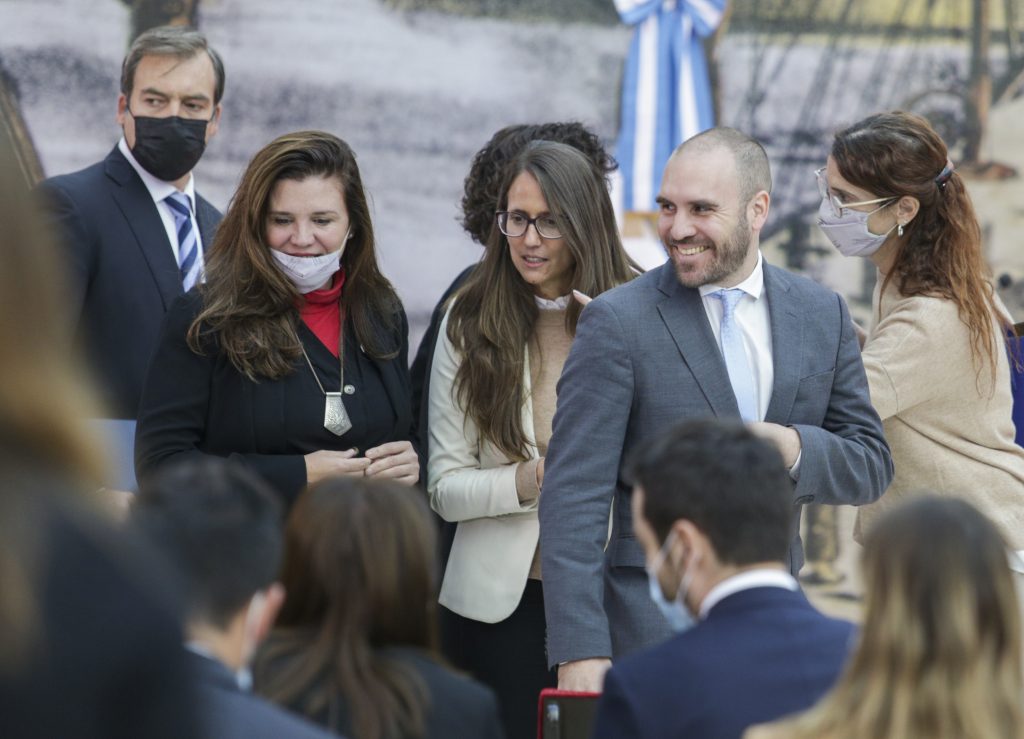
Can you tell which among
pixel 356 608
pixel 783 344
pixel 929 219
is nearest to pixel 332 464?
pixel 783 344

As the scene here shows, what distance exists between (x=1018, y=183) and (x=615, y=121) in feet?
5.39

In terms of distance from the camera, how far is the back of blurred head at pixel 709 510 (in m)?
2.17

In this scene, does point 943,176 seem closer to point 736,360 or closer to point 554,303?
point 736,360

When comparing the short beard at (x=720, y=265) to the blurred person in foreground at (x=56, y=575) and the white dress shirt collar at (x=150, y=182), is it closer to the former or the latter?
the white dress shirt collar at (x=150, y=182)

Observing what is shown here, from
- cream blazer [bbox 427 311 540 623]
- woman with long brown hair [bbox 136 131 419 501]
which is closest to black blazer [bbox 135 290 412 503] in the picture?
woman with long brown hair [bbox 136 131 419 501]

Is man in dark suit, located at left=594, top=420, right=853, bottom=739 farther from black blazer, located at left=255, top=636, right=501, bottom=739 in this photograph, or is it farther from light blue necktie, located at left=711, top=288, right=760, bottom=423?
light blue necktie, located at left=711, top=288, right=760, bottom=423

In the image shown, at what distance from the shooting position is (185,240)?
414cm

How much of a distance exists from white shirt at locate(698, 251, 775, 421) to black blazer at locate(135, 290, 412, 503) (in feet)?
3.01

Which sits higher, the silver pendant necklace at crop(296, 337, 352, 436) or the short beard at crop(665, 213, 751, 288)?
the short beard at crop(665, 213, 751, 288)

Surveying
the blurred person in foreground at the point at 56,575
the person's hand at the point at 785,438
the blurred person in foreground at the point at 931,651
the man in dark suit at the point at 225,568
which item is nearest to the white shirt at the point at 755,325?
the person's hand at the point at 785,438

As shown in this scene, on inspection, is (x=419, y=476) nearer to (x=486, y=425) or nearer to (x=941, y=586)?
(x=486, y=425)

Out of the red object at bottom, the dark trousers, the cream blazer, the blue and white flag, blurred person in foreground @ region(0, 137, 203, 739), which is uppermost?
the blue and white flag

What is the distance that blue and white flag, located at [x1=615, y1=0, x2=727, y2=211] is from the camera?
5281 mm

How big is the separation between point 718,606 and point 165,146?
101 inches
